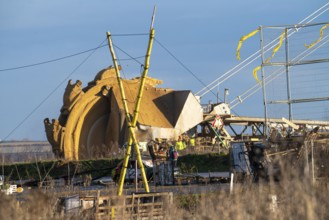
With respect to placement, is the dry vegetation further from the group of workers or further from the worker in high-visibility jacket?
the group of workers

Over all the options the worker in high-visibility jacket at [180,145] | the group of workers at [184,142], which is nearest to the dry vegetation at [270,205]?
the worker in high-visibility jacket at [180,145]

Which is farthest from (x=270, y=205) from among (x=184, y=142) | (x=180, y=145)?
(x=184, y=142)

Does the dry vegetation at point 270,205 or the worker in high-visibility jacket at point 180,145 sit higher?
the worker in high-visibility jacket at point 180,145

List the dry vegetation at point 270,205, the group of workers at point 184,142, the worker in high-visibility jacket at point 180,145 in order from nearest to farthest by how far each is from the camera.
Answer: the dry vegetation at point 270,205, the worker in high-visibility jacket at point 180,145, the group of workers at point 184,142

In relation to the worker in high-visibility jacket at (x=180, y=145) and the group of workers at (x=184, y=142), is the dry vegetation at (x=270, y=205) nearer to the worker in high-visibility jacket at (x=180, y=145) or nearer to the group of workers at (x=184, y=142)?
the worker in high-visibility jacket at (x=180, y=145)

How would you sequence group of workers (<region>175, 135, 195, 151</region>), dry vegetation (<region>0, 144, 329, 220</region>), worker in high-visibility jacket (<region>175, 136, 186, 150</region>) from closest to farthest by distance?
dry vegetation (<region>0, 144, 329, 220</region>) < worker in high-visibility jacket (<region>175, 136, 186, 150</region>) < group of workers (<region>175, 135, 195, 151</region>)

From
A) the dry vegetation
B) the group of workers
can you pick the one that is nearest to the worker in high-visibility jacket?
the group of workers

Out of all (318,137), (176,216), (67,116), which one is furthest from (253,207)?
(67,116)

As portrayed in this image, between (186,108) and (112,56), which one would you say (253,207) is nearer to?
(112,56)

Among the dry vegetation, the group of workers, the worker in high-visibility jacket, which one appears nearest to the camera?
the dry vegetation

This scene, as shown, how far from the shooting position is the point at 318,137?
25.2 metres

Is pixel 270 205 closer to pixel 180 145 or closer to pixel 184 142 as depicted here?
pixel 180 145

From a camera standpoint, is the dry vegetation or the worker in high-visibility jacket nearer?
the dry vegetation

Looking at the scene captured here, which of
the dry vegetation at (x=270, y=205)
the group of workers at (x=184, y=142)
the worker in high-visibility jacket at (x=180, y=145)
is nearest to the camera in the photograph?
the dry vegetation at (x=270, y=205)
